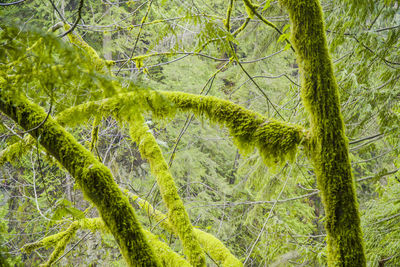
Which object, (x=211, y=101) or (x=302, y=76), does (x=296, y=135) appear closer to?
(x=302, y=76)

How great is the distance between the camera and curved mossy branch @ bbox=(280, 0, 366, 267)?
1354 mm

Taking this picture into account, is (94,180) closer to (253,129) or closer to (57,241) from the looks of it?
(253,129)

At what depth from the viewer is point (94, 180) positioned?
132cm

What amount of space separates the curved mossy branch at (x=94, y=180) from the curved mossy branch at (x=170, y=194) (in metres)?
0.72

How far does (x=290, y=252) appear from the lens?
170 inches

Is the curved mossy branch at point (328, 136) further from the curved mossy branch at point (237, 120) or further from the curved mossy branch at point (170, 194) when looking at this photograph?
the curved mossy branch at point (170, 194)

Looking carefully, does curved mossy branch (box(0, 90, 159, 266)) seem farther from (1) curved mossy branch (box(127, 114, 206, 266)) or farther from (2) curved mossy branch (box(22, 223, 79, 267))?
(2) curved mossy branch (box(22, 223, 79, 267))

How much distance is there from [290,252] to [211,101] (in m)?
3.74

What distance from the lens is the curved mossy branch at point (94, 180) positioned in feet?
4.25

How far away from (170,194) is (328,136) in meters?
1.29

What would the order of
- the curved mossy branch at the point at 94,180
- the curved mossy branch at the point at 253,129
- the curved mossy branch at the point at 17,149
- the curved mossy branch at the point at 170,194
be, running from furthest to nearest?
1. the curved mossy branch at the point at 170,194
2. the curved mossy branch at the point at 17,149
3. the curved mossy branch at the point at 253,129
4. the curved mossy branch at the point at 94,180

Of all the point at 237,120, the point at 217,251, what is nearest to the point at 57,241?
the point at 217,251

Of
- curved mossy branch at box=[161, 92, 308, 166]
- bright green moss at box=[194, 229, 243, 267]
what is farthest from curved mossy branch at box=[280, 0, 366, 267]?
bright green moss at box=[194, 229, 243, 267]

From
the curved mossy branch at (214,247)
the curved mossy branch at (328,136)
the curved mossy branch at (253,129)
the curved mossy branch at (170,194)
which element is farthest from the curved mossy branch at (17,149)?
the curved mossy branch at (328,136)
